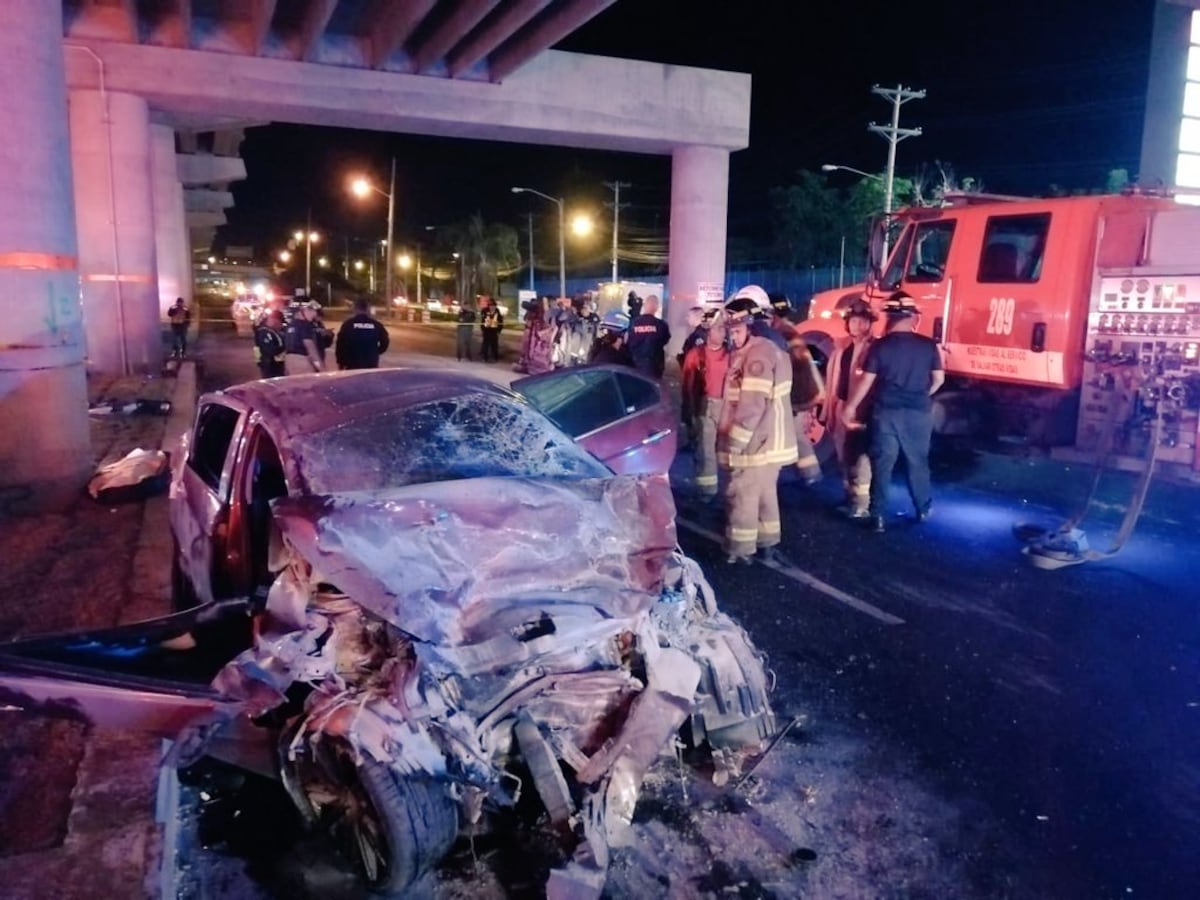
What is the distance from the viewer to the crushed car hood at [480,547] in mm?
3104

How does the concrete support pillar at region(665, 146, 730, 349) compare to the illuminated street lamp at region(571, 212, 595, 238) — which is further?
the illuminated street lamp at region(571, 212, 595, 238)

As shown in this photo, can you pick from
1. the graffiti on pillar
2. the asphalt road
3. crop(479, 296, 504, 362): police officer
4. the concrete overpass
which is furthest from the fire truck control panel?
crop(479, 296, 504, 362): police officer

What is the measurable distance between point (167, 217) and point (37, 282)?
2352 centimetres

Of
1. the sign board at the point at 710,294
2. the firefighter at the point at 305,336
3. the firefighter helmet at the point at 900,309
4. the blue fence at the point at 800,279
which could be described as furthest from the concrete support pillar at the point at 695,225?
the blue fence at the point at 800,279

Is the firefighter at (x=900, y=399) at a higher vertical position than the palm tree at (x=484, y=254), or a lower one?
lower

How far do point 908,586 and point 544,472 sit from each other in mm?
3168

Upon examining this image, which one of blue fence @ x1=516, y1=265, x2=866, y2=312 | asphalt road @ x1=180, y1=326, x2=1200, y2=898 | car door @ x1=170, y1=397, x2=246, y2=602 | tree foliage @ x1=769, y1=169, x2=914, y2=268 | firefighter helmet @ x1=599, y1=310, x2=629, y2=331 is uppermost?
tree foliage @ x1=769, y1=169, x2=914, y2=268

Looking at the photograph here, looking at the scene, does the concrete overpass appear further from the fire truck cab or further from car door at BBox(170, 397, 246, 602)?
car door at BBox(170, 397, 246, 602)

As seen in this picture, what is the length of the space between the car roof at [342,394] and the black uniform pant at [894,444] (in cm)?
381

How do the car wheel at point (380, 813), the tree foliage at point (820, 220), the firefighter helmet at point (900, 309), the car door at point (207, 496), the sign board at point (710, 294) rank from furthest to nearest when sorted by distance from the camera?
Result: 1. the tree foliage at point (820, 220)
2. the sign board at point (710, 294)
3. the firefighter helmet at point (900, 309)
4. the car door at point (207, 496)
5. the car wheel at point (380, 813)

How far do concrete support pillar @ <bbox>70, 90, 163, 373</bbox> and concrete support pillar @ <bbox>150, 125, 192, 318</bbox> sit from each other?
7.70 meters

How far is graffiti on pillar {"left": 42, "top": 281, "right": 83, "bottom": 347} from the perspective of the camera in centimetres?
828

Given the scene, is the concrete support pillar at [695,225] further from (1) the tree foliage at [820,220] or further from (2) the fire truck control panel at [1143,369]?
(1) the tree foliage at [820,220]

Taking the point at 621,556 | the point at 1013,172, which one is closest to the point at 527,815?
the point at 621,556
